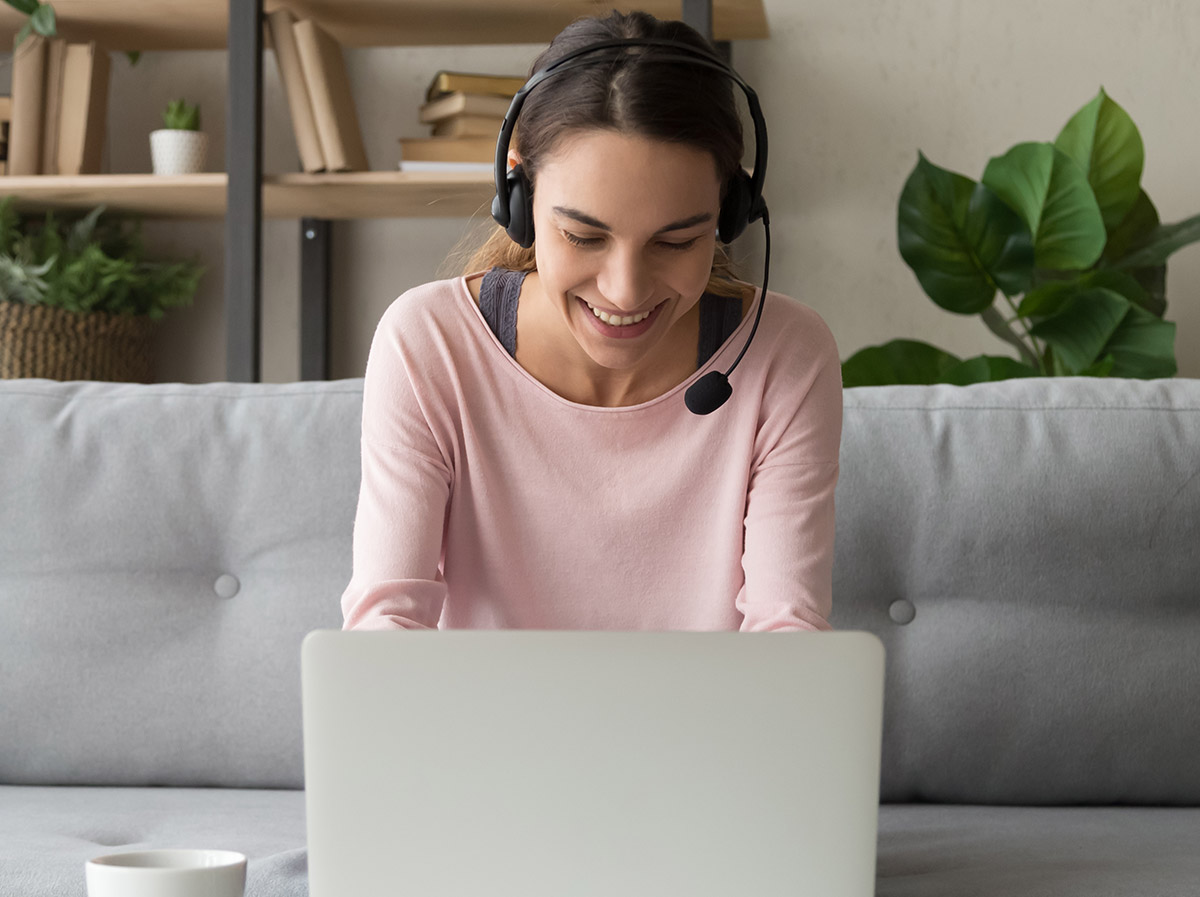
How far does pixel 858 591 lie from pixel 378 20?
1.43m

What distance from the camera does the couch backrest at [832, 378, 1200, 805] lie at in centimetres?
124

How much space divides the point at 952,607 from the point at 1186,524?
260mm

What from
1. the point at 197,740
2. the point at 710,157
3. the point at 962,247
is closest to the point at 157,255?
the point at 197,740

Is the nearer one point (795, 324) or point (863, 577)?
point (795, 324)

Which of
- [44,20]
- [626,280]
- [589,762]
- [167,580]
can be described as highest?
[44,20]

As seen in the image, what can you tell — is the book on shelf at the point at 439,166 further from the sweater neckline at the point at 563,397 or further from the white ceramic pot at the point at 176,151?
the sweater neckline at the point at 563,397

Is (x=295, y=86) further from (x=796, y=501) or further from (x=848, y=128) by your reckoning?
(x=796, y=501)

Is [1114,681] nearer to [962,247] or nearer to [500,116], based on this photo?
[962,247]

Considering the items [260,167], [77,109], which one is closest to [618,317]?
[260,167]

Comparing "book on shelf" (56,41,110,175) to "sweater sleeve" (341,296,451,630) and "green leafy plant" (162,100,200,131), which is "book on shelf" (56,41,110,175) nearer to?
"green leafy plant" (162,100,200,131)

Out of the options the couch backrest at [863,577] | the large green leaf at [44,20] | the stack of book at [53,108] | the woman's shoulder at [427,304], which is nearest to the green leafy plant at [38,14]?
the large green leaf at [44,20]

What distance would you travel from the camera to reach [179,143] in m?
2.10

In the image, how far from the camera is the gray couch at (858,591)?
125 cm

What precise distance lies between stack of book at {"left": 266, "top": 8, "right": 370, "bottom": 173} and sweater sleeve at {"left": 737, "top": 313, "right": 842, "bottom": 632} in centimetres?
120
